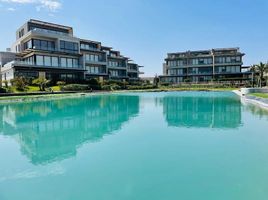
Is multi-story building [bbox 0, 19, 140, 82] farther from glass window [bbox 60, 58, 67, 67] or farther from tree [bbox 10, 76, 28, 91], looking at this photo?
tree [bbox 10, 76, 28, 91]

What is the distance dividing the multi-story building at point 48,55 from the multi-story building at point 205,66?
2632cm

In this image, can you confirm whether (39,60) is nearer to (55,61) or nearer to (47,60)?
(47,60)

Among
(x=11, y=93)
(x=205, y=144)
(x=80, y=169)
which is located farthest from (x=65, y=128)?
(x=11, y=93)

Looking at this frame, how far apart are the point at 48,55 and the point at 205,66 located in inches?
1796

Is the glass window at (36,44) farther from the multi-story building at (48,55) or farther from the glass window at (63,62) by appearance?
the glass window at (63,62)

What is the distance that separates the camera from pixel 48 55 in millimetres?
46750

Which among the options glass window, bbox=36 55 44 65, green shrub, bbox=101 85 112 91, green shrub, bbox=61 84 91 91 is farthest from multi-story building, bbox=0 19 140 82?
green shrub, bbox=101 85 112 91

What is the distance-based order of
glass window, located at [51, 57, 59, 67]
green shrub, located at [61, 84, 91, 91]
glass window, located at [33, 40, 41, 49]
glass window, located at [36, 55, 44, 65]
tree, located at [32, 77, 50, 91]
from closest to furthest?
1. tree, located at [32, 77, 50, 91]
2. green shrub, located at [61, 84, 91, 91]
3. glass window, located at [36, 55, 44, 65]
4. glass window, located at [33, 40, 41, 49]
5. glass window, located at [51, 57, 59, 67]

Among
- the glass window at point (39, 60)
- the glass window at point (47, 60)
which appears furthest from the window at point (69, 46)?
the glass window at point (39, 60)

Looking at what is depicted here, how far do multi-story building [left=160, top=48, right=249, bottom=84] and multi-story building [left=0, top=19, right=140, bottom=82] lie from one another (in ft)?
86.3

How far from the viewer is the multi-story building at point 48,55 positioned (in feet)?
146

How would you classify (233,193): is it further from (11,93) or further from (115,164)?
(11,93)

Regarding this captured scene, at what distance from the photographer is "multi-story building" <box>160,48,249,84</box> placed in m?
68.8

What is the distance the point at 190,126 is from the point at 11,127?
34.1 ft
